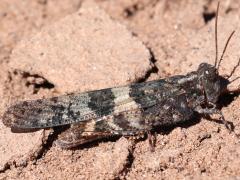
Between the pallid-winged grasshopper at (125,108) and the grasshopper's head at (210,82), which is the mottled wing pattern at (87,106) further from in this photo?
the grasshopper's head at (210,82)

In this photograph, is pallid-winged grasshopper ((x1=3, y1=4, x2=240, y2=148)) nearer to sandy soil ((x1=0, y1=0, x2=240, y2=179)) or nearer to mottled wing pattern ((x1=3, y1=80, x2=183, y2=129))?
mottled wing pattern ((x1=3, y1=80, x2=183, y2=129))

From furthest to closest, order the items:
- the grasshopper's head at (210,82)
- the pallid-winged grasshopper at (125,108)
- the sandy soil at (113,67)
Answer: the grasshopper's head at (210,82) < the pallid-winged grasshopper at (125,108) < the sandy soil at (113,67)

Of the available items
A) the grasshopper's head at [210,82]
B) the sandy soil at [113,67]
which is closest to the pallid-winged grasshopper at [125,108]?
the grasshopper's head at [210,82]

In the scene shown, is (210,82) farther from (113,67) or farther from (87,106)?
(87,106)

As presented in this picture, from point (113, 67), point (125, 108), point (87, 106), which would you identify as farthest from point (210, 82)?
point (87, 106)

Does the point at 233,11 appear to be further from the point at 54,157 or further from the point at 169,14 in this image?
the point at 54,157

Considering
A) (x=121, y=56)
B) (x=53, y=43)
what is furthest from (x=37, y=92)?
(x=121, y=56)
